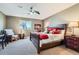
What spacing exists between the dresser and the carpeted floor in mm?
94

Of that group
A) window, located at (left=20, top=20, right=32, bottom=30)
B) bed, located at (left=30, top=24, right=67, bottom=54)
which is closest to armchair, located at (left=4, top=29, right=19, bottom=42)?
window, located at (left=20, top=20, right=32, bottom=30)

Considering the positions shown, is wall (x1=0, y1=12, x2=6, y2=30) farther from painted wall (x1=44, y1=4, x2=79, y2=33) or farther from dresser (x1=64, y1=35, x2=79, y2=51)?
dresser (x1=64, y1=35, x2=79, y2=51)

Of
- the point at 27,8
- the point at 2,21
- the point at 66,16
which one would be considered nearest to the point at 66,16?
the point at 66,16

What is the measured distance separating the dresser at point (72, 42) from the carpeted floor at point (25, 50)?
→ 0.31 ft

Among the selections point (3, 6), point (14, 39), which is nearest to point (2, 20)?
point (3, 6)

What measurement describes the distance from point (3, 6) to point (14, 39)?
784 mm

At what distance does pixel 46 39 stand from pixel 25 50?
55 cm

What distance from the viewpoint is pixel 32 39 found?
2453 mm

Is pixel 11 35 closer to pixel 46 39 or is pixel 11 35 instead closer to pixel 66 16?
pixel 46 39

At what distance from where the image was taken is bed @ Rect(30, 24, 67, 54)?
7.71ft

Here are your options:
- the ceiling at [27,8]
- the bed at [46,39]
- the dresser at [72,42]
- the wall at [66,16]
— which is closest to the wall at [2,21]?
the ceiling at [27,8]

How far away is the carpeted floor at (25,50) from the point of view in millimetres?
2285
